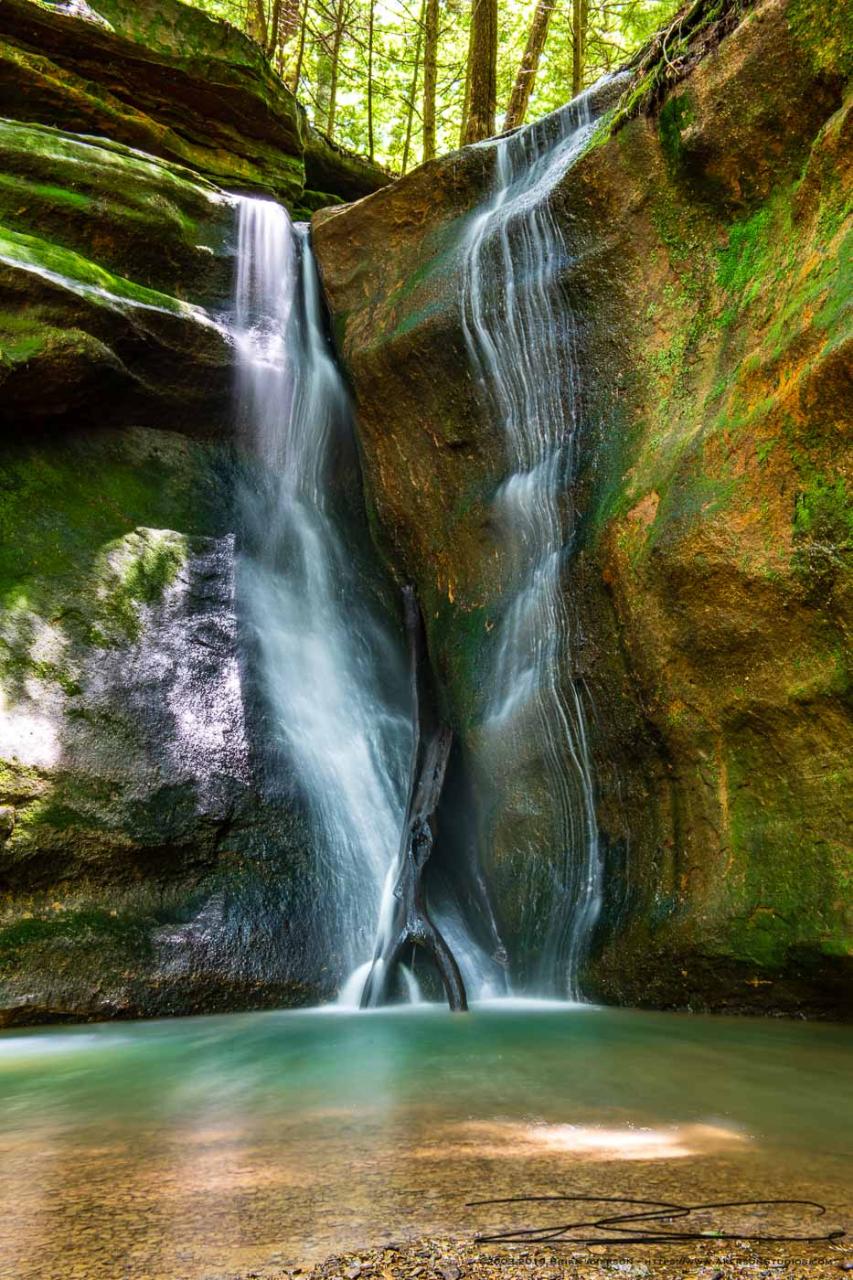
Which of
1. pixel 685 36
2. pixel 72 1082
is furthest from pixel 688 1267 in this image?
pixel 685 36

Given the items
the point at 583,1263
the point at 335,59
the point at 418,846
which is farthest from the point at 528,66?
the point at 583,1263

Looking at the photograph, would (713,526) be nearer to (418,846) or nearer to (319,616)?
(418,846)

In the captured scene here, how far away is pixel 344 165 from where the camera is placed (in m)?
12.8

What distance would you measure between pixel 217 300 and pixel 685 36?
4507mm

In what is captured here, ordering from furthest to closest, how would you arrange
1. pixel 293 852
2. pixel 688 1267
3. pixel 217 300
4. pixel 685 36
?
pixel 217 300
pixel 293 852
pixel 685 36
pixel 688 1267

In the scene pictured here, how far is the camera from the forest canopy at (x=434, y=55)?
1173 centimetres

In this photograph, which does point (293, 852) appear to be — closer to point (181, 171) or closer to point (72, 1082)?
point (72, 1082)

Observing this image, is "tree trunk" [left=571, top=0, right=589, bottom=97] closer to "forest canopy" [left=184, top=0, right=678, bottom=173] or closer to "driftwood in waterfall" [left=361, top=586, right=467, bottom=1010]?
"forest canopy" [left=184, top=0, right=678, bottom=173]

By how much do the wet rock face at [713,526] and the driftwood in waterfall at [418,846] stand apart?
0.39 meters

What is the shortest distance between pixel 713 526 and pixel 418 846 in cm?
297

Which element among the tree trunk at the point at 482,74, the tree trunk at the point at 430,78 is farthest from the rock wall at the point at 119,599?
the tree trunk at the point at 430,78

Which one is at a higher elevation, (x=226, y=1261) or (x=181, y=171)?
(x=181, y=171)

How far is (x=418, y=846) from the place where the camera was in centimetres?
621

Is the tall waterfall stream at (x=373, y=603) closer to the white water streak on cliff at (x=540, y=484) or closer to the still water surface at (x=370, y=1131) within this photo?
the white water streak on cliff at (x=540, y=484)
